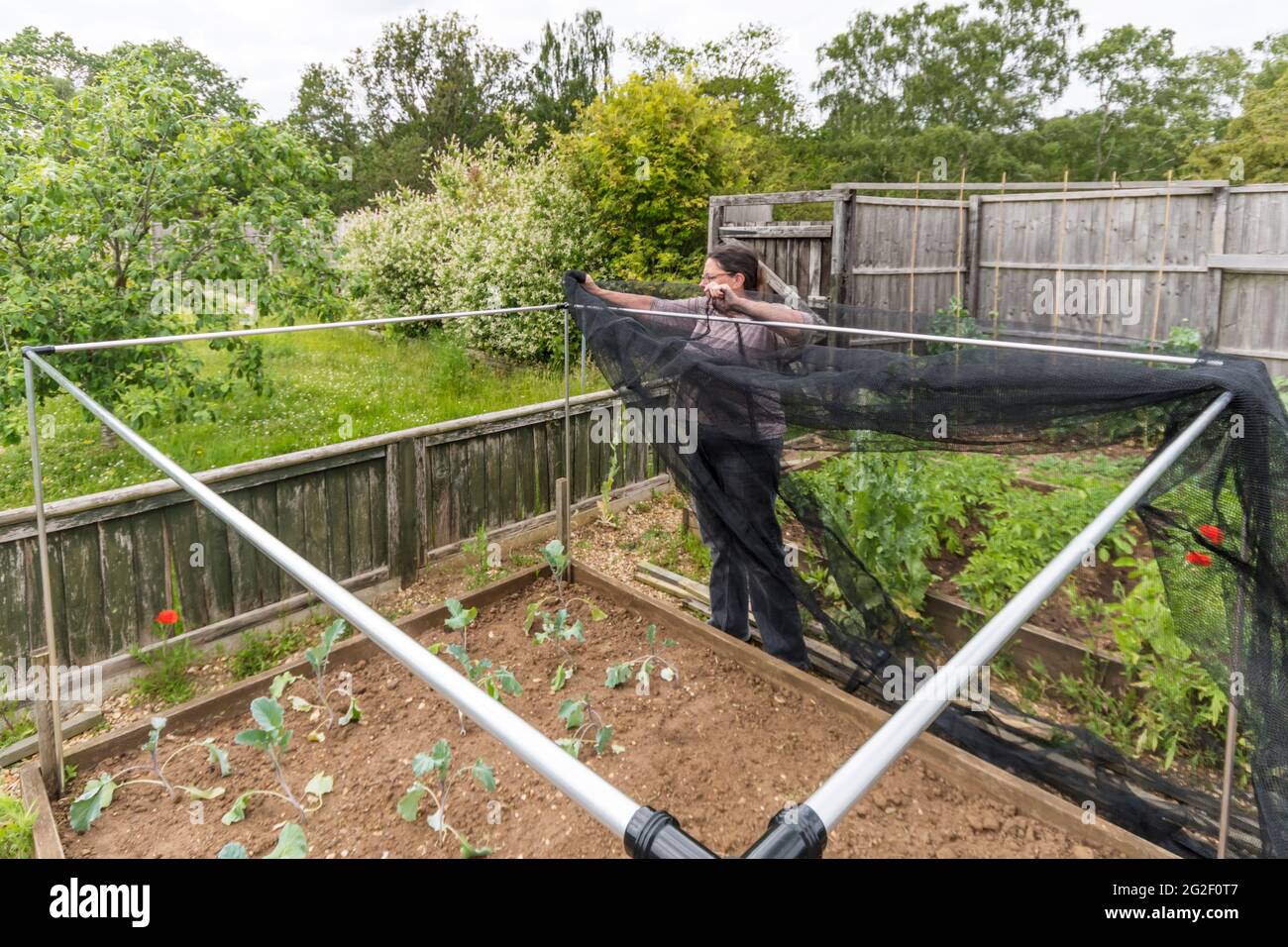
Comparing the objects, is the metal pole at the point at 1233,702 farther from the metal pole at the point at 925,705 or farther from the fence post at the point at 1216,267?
the fence post at the point at 1216,267

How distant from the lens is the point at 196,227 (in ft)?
16.6

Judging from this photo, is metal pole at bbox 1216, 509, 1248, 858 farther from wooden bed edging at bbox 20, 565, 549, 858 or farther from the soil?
wooden bed edging at bbox 20, 565, 549, 858

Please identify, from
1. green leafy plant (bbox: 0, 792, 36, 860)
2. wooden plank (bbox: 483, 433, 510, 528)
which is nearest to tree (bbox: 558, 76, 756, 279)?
wooden plank (bbox: 483, 433, 510, 528)

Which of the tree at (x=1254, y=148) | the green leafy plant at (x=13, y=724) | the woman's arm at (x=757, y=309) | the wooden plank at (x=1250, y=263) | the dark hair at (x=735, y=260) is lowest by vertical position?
the green leafy plant at (x=13, y=724)

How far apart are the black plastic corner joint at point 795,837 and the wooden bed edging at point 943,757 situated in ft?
5.85

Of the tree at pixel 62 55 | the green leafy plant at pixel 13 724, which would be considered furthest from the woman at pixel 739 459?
the tree at pixel 62 55

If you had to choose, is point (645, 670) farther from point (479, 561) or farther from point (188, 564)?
point (188, 564)

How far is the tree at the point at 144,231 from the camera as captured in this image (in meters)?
4.34

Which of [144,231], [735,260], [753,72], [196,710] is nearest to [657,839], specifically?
[196,710]

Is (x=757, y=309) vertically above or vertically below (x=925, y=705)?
above

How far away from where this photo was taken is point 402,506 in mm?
4254

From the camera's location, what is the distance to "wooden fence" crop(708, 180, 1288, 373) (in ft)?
21.9

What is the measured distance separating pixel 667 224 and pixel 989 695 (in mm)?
6189

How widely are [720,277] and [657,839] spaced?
335cm
